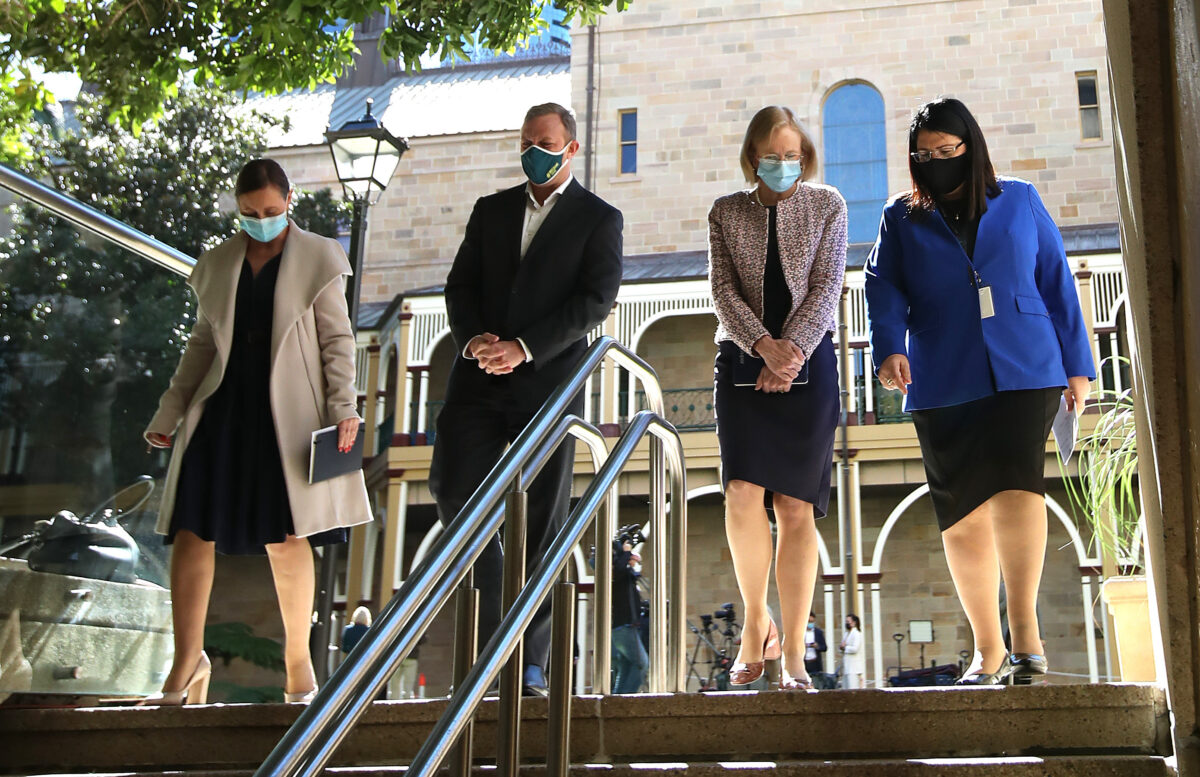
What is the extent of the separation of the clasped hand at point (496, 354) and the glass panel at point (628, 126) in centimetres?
2165

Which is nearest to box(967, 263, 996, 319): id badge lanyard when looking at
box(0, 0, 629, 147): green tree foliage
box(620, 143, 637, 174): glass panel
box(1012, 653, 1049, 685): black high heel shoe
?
box(1012, 653, 1049, 685): black high heel shoe

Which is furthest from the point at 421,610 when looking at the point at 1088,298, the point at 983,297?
the point at 1088,298

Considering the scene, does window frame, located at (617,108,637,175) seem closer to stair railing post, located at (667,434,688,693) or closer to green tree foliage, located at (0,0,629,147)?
green tree foliage, located at (0,0,629,147)

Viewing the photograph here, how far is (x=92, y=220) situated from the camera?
505 centimetres

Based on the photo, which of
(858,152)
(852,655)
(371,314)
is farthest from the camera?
(371,314)

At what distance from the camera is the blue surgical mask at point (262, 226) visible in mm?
4578

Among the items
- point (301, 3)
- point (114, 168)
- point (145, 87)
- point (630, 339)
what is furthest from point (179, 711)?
point (114, 168)

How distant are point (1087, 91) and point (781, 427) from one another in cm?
2234

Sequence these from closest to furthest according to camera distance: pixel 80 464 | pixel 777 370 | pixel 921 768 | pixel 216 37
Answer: pixel 921 768 < pixel 777 370 < pixel 80 464 < pixel 216 37

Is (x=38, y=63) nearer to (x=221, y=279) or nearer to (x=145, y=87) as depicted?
(x=145, y=87)

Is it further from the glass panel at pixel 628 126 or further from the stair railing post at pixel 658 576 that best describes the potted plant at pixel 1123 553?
the glass panel at pixel 628 126

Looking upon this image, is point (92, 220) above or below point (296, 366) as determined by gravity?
above

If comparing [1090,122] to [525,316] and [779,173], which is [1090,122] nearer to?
[779,173]

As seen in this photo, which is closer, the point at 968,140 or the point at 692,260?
the point at 968,140
